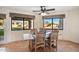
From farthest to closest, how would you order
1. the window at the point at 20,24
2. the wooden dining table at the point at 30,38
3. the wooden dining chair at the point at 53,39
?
the wooden dining chair at the point at 53,39 → the wooden dining table at the point at 30,38 → the window at the point at 20,24

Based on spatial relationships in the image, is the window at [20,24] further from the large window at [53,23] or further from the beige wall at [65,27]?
the large window at [53,23]

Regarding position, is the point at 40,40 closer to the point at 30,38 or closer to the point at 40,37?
the point at 40,37

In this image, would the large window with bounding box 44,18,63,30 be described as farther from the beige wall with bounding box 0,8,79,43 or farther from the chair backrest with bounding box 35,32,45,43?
the chair backrest with bounding box 35,32,45,43

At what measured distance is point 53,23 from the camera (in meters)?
1.65

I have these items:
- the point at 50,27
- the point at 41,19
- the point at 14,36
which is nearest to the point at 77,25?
the point at 50,27

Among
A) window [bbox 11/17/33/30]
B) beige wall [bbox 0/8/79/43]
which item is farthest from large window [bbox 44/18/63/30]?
window [bbox 11/17/33/30]

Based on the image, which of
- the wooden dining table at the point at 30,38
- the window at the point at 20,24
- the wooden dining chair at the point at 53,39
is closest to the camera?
the window at the point at 20,24

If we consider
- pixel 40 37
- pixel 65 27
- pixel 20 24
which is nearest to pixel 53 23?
pixel 65 27

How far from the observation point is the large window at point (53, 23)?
1.65m

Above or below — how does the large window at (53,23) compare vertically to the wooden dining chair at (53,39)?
above

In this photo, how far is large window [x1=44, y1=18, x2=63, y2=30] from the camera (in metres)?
1.65

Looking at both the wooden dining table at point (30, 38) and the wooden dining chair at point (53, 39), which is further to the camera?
the wooden dining chair at point (53, 39)

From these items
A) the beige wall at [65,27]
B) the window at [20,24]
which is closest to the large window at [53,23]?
the beige wall at [65,27]
